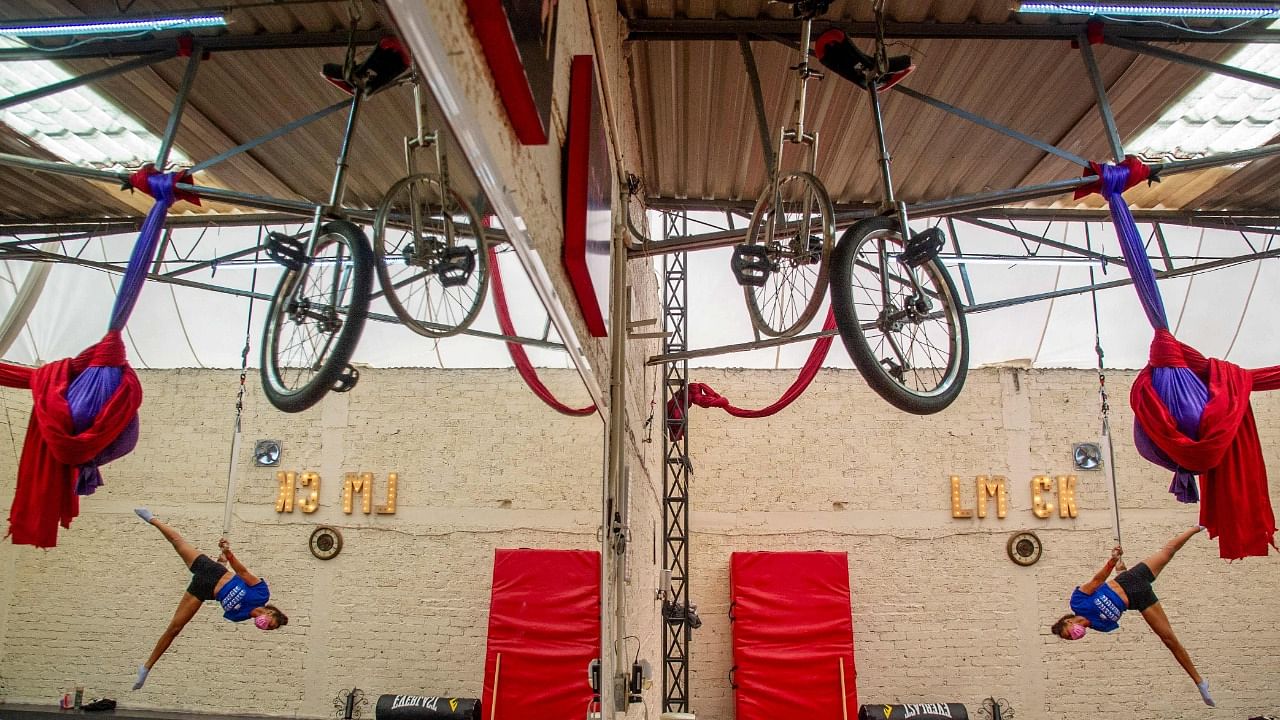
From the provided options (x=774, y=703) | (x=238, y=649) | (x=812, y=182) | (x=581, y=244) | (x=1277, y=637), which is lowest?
(x=774, y=703)

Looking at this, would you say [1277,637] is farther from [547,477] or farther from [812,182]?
[547,477]

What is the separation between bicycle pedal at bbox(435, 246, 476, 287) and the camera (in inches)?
40.5

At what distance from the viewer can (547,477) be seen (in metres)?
1.58

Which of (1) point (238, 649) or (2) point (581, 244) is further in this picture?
(2) point (581, 244)

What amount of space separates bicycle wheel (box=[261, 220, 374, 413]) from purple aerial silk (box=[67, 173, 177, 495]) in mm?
A: 104

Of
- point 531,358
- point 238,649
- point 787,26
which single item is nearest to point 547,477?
point 531,358

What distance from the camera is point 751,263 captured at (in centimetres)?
347

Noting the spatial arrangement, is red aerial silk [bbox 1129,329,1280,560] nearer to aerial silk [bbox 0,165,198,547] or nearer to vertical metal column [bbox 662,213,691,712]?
aerial silk [bbox 0,165,198,547]

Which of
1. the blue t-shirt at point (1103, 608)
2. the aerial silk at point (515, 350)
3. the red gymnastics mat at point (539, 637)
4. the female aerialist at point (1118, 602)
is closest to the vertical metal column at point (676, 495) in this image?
the female aerialist at point (1118, 602)

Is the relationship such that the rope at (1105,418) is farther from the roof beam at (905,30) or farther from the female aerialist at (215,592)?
the female aerialist at (215,592)

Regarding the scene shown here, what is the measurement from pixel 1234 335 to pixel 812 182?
8.17m

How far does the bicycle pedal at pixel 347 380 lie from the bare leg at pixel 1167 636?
8.16 m

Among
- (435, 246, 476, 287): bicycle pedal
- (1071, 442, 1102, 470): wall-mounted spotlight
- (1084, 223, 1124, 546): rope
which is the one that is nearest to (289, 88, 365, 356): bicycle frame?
(435, 246, 476, 287): bicycle pedal

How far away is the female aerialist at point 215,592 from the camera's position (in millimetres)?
943
